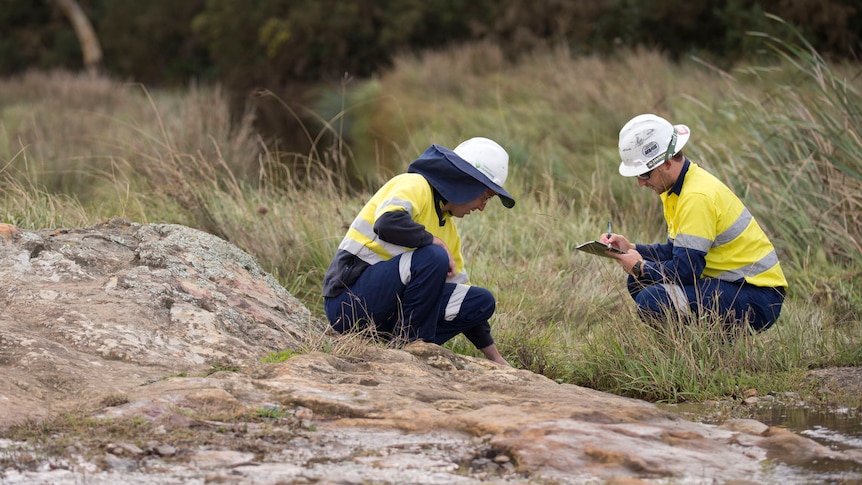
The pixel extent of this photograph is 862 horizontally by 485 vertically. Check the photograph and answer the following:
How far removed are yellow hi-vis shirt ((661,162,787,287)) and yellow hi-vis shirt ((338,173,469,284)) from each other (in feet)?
3.81

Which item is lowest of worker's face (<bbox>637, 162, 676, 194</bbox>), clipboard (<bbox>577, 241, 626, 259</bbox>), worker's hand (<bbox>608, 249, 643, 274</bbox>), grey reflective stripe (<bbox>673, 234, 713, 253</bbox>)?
worker's hand (<bbox>608, 249, 643, 274</bbox>)

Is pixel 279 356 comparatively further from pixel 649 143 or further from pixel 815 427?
pixel 815 427

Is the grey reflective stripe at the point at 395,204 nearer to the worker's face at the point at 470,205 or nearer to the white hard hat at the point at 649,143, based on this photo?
the worker's face at the point at 470,205

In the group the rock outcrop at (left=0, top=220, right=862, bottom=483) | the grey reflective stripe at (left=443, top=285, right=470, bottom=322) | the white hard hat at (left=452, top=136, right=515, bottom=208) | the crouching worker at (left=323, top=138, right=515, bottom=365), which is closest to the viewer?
the rock outcrop at (left=0, top=220, right=862, bottom=483)

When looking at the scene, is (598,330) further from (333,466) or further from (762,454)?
(333,466)

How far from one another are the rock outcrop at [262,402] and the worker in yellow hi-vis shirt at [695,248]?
858mm

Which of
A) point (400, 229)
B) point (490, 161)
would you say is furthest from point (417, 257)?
point (490, 161)

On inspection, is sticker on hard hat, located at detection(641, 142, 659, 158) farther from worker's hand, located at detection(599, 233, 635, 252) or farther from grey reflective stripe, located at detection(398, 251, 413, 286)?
grey reflective stripe, located at detection(398, 251, 413, 286)

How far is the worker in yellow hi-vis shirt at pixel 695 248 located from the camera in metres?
4.88

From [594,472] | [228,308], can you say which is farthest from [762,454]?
[228,308]

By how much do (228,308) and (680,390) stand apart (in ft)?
7.13

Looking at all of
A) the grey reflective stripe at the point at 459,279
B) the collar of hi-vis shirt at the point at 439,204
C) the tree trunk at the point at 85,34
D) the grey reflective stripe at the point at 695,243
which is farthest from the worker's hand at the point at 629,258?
the tree trunk at the point at 85,34

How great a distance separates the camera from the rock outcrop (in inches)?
123

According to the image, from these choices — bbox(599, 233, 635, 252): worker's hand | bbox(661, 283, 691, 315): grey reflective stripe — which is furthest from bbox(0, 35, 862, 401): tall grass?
bbox(599, 233, 635, 252): worker's hand
